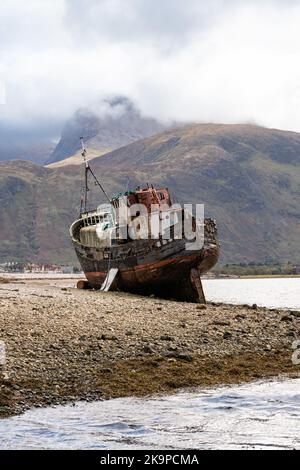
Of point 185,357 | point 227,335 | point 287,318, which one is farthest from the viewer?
point 287,318

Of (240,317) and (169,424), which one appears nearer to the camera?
(169,424)

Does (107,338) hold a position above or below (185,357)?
above

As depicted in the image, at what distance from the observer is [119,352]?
2062cm

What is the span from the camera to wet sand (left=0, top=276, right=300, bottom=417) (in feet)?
55.3

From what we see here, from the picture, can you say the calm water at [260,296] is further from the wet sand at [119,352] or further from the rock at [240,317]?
the wet sand at [119,352]

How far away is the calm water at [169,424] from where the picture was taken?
13.4m

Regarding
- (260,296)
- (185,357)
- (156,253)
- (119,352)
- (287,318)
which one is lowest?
(185,357)

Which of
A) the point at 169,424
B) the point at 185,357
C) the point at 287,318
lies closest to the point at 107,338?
the point at 185,357

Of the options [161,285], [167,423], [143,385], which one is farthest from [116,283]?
[167,423]

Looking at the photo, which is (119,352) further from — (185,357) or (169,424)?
(169,424)

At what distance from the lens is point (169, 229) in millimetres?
45594

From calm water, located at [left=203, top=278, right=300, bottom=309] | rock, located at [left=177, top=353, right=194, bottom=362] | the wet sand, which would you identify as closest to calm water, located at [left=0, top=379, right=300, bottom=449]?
the wet sand

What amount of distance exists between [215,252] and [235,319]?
55.8ft

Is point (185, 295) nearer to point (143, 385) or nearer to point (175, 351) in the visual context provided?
point (175, 351)
